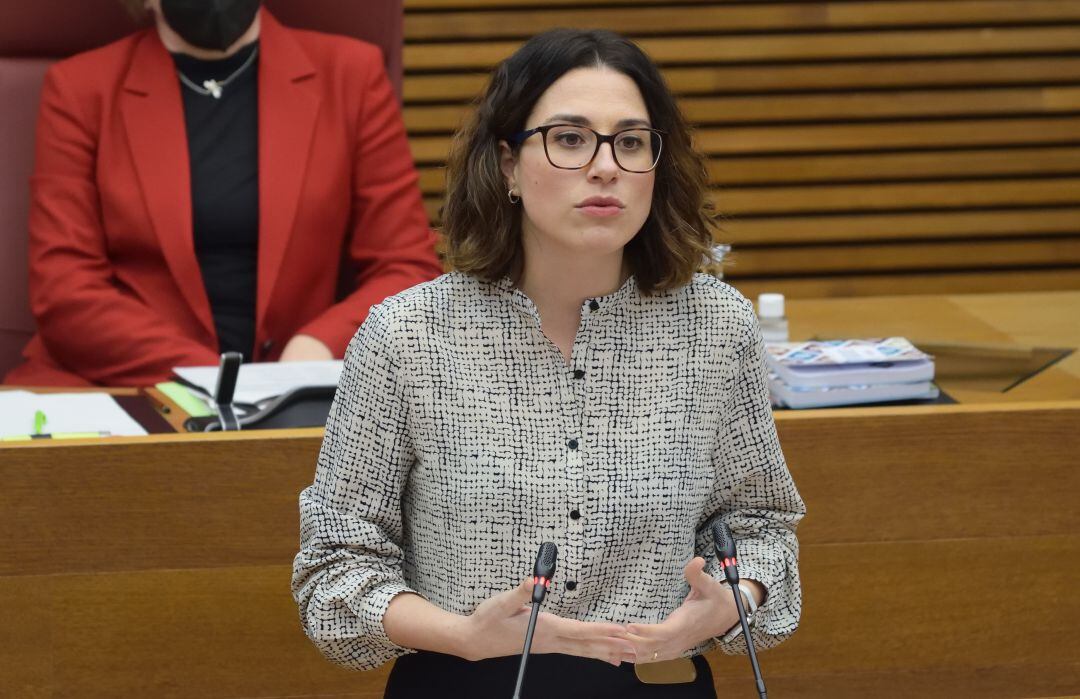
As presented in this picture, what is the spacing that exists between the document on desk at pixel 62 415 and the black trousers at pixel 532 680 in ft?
2.42

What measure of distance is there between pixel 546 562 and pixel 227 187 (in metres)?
1.71

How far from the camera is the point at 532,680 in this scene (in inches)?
59.1

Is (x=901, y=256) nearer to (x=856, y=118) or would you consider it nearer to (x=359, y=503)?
(x=856, y=118)

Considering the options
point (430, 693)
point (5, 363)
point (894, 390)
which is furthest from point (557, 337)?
point (5, 363)

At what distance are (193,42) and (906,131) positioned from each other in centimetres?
232

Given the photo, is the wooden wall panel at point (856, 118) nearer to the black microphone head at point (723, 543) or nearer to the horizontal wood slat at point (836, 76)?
the horizontal wood slat at point (836, 76)

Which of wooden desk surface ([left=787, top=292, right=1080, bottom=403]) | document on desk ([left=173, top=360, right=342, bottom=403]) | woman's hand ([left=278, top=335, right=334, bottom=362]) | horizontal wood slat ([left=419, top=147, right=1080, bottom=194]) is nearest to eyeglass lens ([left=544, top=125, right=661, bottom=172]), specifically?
document on desk ([left=173, top=360, right=342, bottom=403])

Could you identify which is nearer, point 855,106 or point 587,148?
point 587,148

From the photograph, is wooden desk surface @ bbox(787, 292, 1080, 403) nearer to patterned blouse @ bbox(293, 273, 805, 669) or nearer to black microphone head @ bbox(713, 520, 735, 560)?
patterned blouse @ bbox(293, 273, 805, 669)

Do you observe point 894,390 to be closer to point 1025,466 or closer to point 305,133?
point 1025,466

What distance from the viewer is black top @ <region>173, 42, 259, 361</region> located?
2822 mm

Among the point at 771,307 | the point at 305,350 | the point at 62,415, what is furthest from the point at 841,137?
the point at 62,415

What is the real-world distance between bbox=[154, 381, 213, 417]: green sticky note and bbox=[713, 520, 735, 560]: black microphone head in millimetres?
1004

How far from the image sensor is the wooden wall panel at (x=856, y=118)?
436 cm
